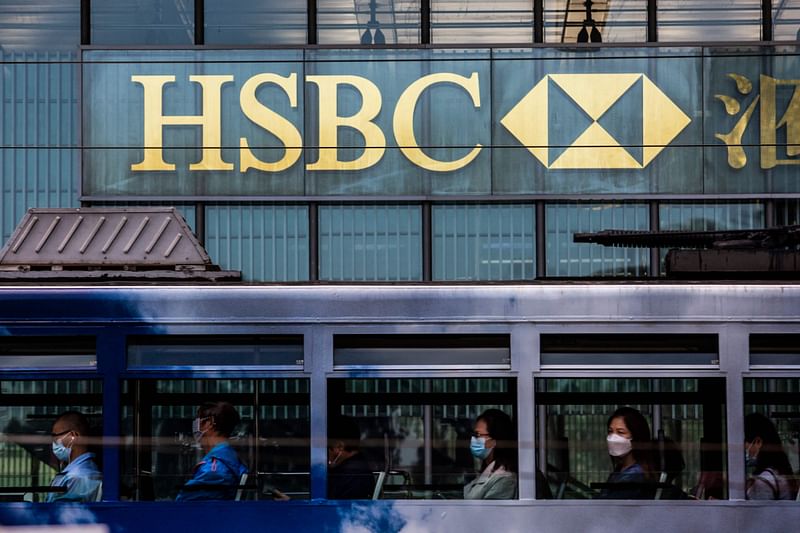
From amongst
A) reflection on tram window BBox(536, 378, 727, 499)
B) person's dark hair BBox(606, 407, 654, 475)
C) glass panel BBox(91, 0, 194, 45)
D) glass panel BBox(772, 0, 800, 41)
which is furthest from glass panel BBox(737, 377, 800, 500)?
glass panel BBox(91, 0, 194, 45)

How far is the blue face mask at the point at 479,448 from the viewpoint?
6230mm

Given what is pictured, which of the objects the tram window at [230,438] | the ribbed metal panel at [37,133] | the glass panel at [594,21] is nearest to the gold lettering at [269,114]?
the ribbed metal panel at [37,133]

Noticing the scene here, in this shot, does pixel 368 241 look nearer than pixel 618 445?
No

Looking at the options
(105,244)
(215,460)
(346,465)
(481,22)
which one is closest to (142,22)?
(481,22)

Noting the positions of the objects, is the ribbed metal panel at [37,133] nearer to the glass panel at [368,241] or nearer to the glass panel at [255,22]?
the glass panel at [255,22]

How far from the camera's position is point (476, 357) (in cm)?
618

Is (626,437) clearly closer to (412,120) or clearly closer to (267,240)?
(412,120)

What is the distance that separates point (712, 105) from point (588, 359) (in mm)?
5845

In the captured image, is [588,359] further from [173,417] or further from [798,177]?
[798,177]

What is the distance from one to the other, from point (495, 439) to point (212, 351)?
1.52 meters

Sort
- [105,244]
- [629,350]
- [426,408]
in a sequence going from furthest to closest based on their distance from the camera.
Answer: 1. [105,244]
2. [426,408]
3. [629,350]

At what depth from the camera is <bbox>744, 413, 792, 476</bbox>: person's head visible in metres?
6.20

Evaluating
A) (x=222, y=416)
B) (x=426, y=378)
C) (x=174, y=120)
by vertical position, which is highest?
(x=174, y=120)

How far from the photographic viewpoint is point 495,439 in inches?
245
